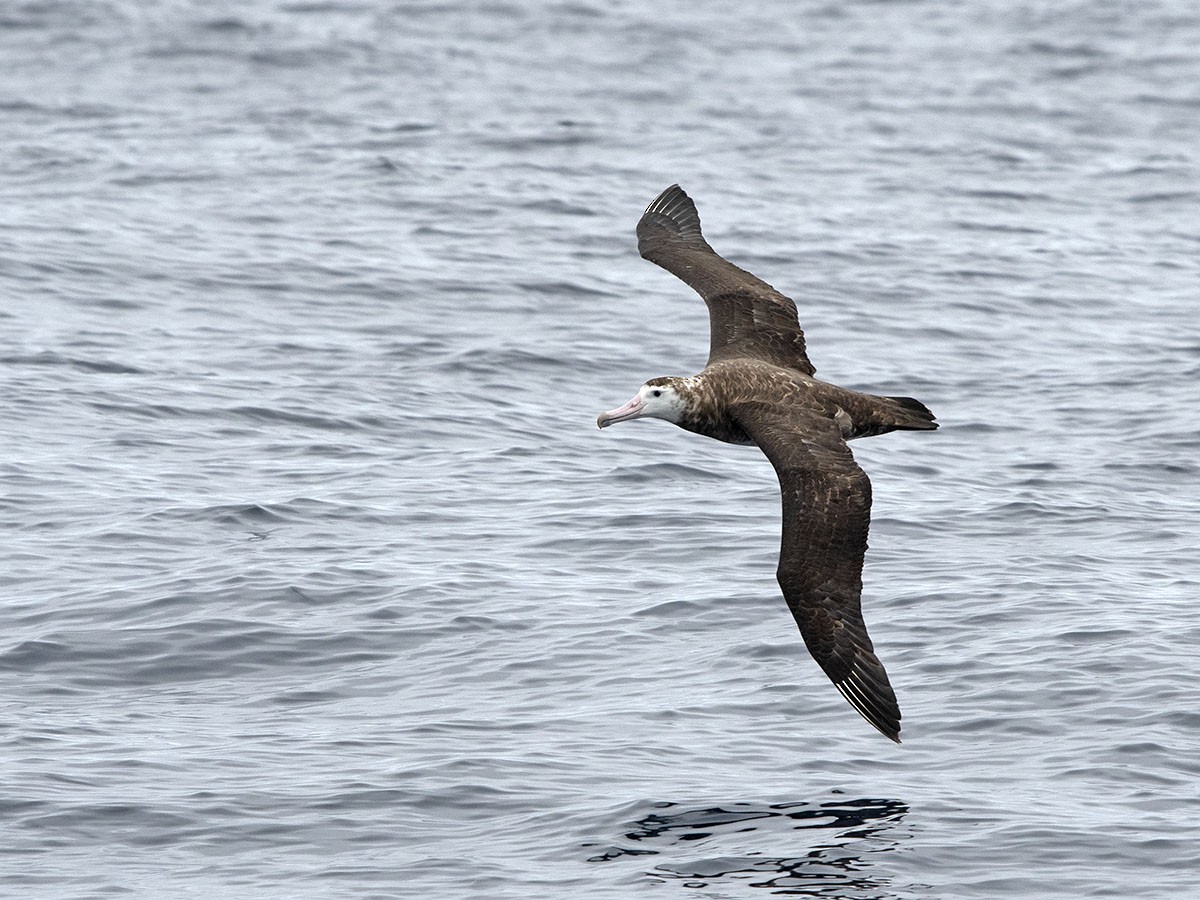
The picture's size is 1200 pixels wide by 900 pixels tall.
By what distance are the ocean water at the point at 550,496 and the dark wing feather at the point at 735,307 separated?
6.25 ft

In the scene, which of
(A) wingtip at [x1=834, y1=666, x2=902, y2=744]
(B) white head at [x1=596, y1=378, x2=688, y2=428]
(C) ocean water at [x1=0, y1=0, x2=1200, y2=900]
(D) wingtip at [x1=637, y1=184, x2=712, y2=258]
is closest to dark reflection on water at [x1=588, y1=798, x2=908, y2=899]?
(C) ocean water at [x1=0, y1=0, x2=1200, y2=900]

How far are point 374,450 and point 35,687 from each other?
5.61 metres

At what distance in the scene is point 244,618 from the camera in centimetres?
1450

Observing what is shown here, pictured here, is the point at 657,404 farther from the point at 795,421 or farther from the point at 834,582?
the point at 834,582

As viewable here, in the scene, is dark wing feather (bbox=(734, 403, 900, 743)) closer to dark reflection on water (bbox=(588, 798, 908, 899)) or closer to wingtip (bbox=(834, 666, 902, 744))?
wingtip (bbox=(834, 666, 902, 744))

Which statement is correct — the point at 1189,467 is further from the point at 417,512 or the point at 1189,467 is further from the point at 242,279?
the point at 242,279

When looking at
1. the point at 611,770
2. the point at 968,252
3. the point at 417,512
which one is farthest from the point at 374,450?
the point at 968,252

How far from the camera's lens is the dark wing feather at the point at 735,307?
47.9 ft

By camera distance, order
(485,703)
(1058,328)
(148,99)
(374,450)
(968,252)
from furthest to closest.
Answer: (148,99) → (968,252) → (1058,328) → (374,450) → (485,703)

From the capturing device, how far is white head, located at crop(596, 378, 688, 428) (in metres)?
13.3

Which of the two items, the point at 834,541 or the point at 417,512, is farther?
the point at 417,512

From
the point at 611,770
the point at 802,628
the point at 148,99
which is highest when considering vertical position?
the point at 148,99

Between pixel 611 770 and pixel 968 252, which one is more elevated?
pixel 968 252

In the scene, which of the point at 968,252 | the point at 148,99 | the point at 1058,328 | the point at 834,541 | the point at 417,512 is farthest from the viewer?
the point at 148,99
